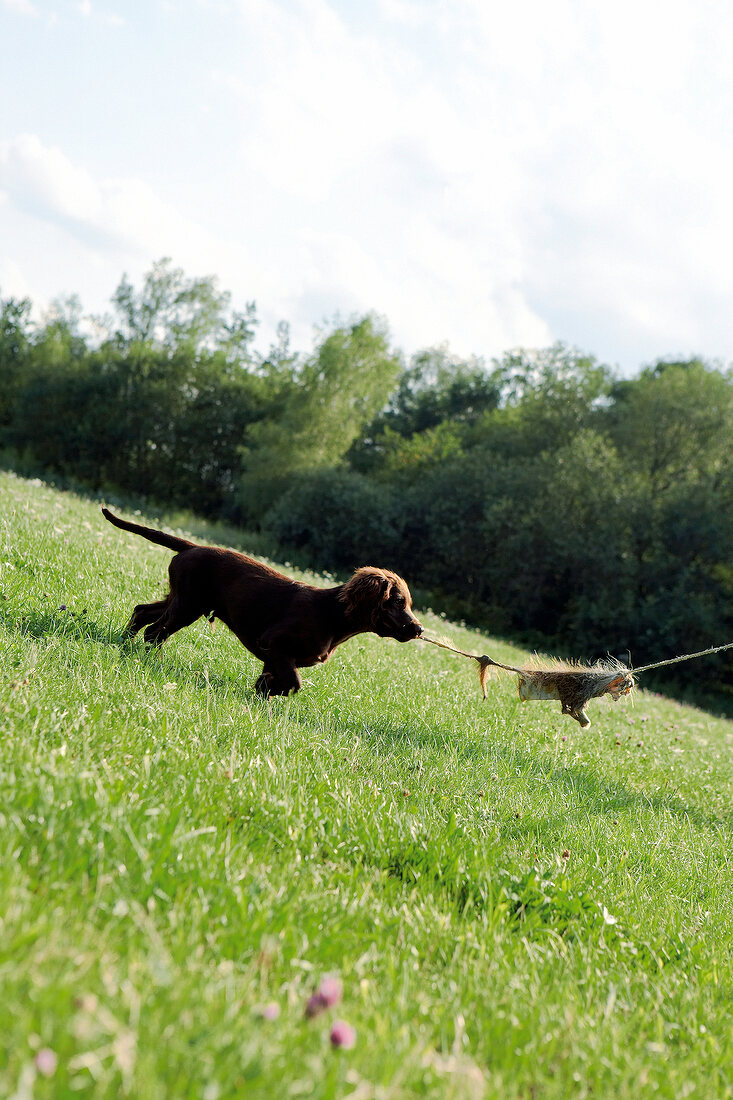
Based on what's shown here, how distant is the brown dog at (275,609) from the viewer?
5.44m

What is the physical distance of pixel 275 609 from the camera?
222 inches

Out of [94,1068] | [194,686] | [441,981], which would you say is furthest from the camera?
[194,686]

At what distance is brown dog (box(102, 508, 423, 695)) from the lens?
5441 millimetres

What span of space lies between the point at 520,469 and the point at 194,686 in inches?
1275

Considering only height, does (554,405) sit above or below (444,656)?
above

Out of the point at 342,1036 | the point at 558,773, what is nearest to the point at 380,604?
the point at 558,773

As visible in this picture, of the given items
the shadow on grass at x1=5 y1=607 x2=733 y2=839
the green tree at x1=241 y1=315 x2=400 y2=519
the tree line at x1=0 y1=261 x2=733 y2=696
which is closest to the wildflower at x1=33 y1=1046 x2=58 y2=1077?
the shadow on grass at x1=5 y1=607 x2=733 y2=839

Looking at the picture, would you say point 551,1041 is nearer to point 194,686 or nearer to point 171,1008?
point 171,1008

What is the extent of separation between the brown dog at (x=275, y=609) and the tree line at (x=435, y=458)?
2646 centimetres

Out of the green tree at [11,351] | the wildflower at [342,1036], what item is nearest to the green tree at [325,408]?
the green tree at [11,351]

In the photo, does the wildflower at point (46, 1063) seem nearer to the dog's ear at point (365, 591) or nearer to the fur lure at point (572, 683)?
the dog's ear at point (365, 591)

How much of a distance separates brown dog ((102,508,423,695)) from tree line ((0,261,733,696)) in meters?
26.5

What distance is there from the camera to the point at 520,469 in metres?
35.8

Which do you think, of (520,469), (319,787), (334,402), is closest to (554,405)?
(520,469)
